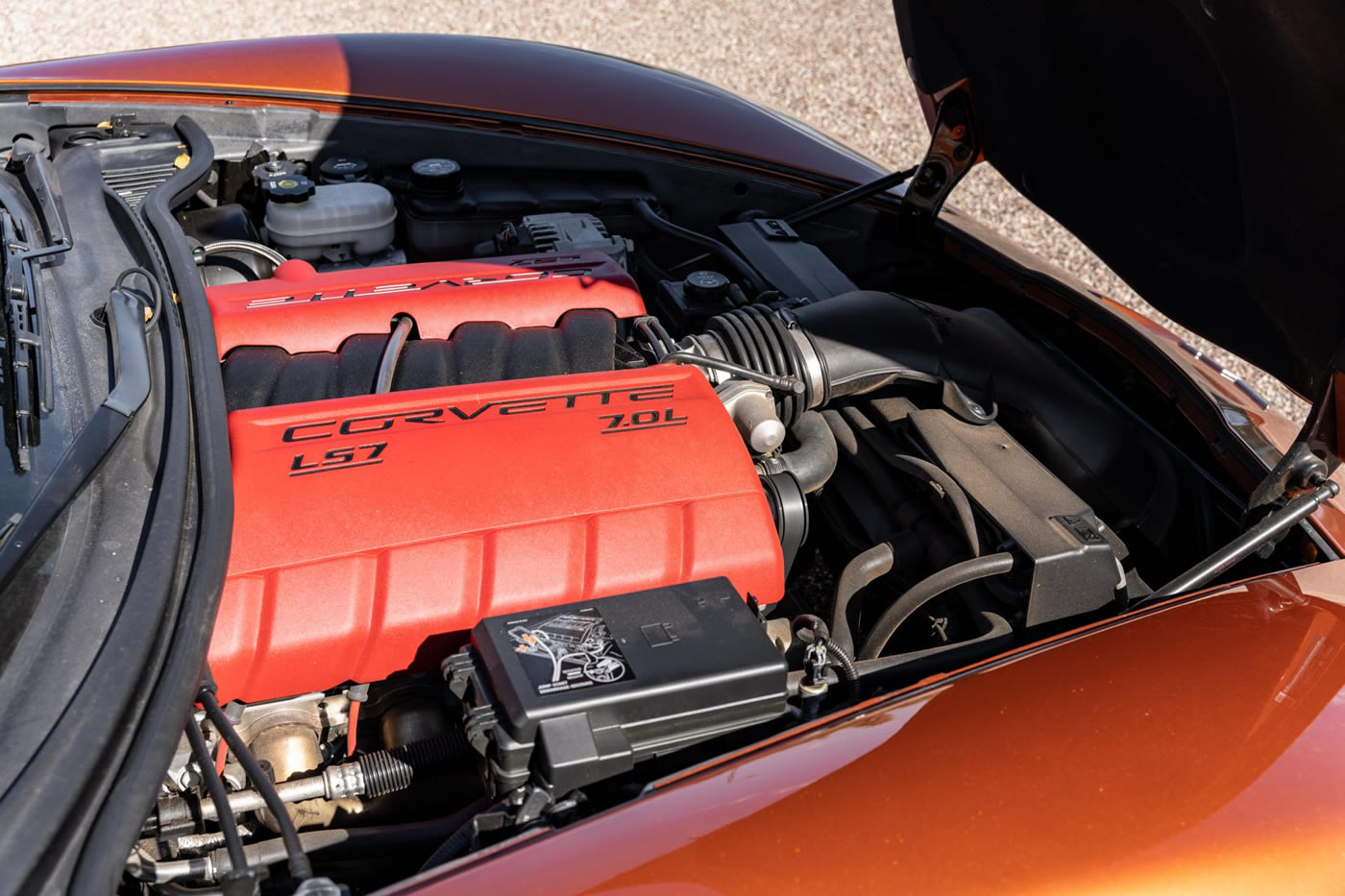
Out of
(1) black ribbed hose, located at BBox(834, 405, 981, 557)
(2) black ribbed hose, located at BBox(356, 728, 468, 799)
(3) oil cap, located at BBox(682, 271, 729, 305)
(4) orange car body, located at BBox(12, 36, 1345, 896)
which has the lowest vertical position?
(2) black ribbed hose, located at BBox(356, 728, 468, 799)

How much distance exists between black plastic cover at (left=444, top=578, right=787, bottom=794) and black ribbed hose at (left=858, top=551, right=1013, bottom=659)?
0.86 feet

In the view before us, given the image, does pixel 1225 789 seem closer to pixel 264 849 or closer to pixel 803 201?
pixel 264 849

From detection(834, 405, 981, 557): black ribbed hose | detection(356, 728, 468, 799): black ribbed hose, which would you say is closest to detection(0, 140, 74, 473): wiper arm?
detection(356, 728, 468, 799): black ribbed hose

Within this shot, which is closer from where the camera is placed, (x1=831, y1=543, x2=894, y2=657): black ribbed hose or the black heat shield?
the black heat shield

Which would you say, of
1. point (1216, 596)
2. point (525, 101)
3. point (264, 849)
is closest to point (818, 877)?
point (264, 849)

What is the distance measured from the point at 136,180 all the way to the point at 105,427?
100 centimetres

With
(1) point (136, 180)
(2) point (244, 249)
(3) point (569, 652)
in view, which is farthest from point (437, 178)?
(3) point (569, 652)

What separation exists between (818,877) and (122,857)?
2.02 ft

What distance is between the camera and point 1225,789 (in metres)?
1.20

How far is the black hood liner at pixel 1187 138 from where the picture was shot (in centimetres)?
140

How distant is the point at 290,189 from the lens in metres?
2.25

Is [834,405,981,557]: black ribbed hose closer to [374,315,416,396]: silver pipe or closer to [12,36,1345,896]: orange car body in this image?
[12,36,1345,896]: orange car body

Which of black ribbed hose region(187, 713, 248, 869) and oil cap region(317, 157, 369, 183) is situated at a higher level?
oil cap region(317, 157, 369, 183)

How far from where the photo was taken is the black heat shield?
4.61 ft
